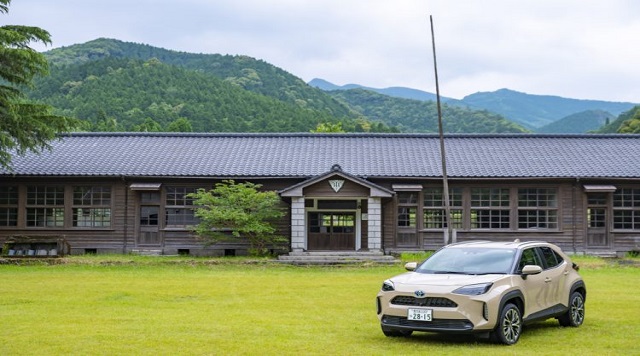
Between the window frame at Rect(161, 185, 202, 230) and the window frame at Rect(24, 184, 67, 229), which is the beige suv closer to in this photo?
the window frame at Rect(161, 185, 202, 230)

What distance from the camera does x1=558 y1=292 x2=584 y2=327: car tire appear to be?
12.7 metres

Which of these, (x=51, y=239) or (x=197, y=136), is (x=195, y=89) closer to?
(x=197, y=136)

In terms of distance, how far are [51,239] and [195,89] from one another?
173ft

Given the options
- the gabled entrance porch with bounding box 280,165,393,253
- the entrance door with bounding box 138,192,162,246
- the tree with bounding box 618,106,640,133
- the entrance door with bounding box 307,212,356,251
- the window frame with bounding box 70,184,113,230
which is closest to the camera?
the gabled entrance porch with bounding box 280,165,393,253

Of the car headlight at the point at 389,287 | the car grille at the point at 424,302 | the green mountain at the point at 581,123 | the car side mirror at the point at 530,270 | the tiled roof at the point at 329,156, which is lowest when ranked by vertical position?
the car grille at the point at 424,302

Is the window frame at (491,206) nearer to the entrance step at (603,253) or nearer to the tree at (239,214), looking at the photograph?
the entrance step at (603,253)

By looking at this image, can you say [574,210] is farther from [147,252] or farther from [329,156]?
[147,252]

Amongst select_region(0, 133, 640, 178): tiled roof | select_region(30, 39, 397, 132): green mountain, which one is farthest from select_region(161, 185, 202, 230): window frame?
select_region(30, 39, 397, 132): green mountain

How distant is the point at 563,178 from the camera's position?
3216 centimetres

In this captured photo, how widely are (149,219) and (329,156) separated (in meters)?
8.06

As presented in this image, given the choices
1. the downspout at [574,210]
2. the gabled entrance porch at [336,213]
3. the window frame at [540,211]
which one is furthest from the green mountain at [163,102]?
the downspout at [574,210]

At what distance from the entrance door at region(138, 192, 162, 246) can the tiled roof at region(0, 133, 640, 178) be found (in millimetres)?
1054

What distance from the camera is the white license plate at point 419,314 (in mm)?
10711

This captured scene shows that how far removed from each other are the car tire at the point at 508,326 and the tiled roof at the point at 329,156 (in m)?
21.2
